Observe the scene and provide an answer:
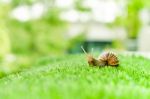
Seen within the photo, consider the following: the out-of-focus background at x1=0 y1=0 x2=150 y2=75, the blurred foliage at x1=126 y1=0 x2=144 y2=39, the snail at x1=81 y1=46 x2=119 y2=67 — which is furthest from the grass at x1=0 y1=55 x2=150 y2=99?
the blurred foliage at x1=126 y1=0 x2=144 y2=39

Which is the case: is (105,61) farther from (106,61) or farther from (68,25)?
(68,25)

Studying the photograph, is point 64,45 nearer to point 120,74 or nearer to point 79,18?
point 79,18

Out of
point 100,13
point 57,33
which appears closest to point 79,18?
point 100,13

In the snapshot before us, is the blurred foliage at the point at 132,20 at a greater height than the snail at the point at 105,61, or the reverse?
the blurred foliage at the point at 132,20

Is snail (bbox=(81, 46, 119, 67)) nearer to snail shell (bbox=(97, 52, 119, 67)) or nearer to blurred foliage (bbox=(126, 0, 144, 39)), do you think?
snail shell (bbox=(97, 52, 119, 67))

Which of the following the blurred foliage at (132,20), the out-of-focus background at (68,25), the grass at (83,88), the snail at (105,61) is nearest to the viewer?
the grass at (83,88)

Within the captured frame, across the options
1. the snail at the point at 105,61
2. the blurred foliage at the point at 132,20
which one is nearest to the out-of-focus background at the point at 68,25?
the blurred foliage at the point at 132,20

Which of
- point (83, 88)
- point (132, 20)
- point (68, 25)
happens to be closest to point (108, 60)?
point (83, 88)

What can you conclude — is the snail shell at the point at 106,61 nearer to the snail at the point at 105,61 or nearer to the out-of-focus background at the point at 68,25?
the snail at the point at 105,61

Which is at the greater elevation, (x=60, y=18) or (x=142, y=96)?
(x=60, y=18)
